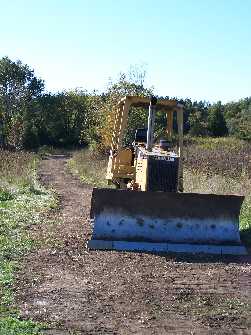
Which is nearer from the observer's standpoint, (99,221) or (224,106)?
(99,221)

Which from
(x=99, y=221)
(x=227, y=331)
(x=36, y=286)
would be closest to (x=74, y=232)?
(x=99, y=221)

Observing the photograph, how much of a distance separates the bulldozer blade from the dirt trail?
666 mm

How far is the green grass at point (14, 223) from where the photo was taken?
536 centimetres

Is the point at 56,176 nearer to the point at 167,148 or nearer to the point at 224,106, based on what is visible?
the point at 167,148

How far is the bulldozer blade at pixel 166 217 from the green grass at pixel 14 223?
1365 millimetres

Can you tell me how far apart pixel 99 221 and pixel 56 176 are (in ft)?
40.6

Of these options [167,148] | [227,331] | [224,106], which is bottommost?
[227,331]

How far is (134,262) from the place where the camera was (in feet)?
26.4

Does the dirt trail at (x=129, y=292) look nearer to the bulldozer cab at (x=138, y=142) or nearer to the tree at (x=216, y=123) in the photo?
the bulldozer cab at (x=138, y=142)

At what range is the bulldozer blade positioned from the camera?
927 centimetres

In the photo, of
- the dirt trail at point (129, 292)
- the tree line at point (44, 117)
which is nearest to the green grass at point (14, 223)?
the dirt trail at point (129, 292)

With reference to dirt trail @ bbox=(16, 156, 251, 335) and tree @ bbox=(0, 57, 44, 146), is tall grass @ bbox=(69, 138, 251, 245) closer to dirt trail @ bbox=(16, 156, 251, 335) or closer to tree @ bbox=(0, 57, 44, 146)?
dirt trail @ bbox=(16, 156, 251, 335)

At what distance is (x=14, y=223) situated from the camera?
10.3 metres

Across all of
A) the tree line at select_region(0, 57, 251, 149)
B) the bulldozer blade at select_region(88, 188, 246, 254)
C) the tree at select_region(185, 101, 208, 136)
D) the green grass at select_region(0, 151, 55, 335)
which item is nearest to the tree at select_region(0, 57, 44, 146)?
the tree line at select_region(0, 57, 251, 149)
